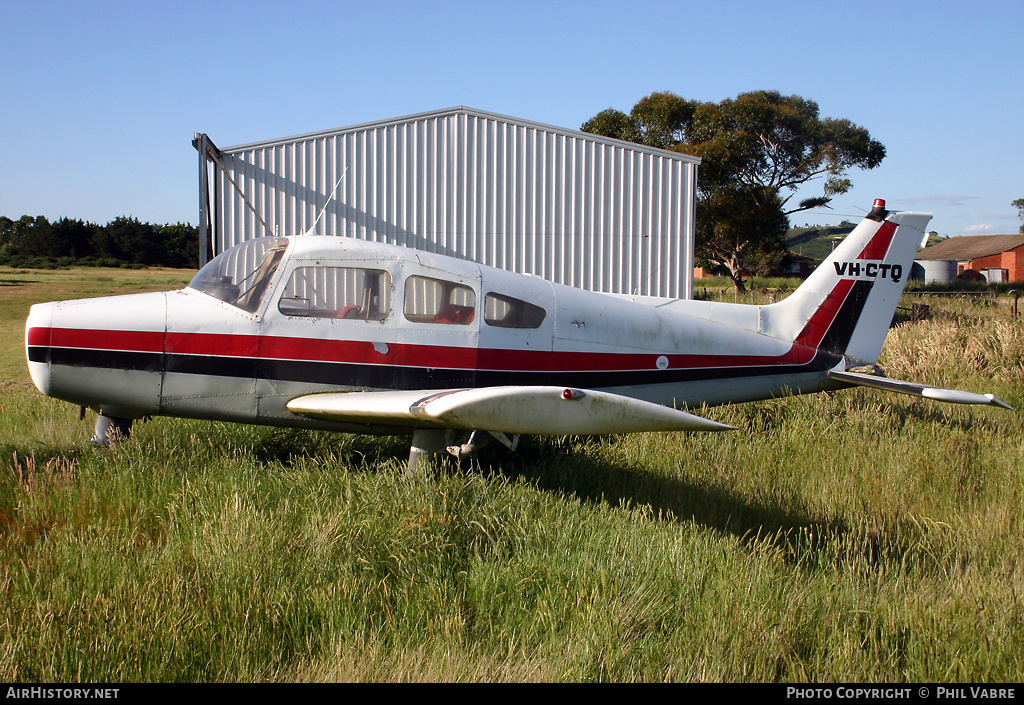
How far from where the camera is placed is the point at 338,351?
527cm

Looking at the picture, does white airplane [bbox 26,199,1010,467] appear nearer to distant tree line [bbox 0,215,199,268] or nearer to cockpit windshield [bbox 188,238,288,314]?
cockpit windshield [bbox 188,238,288,314]

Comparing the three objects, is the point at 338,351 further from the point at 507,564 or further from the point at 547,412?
the point at 507,564

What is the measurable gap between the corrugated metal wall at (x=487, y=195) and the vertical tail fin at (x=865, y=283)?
18.7 feet

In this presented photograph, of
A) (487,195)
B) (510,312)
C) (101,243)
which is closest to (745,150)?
(487,195)

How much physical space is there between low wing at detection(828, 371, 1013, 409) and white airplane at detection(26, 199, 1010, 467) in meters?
0.04

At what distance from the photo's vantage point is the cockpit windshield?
5.23 m

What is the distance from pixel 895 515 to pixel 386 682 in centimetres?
424

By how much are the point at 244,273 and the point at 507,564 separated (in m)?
3.17

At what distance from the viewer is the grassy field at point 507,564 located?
10.3ft

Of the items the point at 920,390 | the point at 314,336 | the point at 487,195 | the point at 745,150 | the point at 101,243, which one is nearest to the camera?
the point at 314,336

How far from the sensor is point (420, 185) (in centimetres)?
1275

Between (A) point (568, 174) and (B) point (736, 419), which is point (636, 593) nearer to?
(B) point (736, 419)
